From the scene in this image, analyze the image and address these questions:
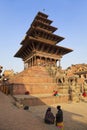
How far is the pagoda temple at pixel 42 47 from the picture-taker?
2483 centimetres

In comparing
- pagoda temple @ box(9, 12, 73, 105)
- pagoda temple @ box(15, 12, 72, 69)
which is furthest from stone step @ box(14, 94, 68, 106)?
pagoda temple @ box(15, 12, 72, 69)

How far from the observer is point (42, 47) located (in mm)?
25328

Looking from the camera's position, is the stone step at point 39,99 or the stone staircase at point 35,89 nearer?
the stone step at point 39,99

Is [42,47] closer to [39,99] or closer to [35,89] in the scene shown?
[35,89]

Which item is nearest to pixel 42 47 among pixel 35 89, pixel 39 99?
pixel 35 89

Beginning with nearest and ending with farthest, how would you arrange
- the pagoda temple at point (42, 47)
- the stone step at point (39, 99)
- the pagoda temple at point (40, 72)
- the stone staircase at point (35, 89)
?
the stone step at point (39, 99), the stone staircase at point (35, 89), the pagoda temple at point (40, 72), the pagoda temple at point (42, 47)

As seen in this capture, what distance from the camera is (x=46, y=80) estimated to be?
15961 mm

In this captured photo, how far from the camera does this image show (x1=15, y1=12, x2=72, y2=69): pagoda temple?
24828mm

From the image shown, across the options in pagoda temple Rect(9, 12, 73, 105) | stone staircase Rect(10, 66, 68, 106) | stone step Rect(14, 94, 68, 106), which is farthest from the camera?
pagoda temple Rect(9, 12, 73, 105)

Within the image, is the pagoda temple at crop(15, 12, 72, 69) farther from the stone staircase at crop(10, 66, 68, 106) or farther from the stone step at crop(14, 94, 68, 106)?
the stone step at crop(14, 94, 68, 106)

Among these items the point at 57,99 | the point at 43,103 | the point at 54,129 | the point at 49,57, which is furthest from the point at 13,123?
the point at 49,57

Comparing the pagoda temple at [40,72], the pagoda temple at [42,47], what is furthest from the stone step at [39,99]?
the pagoda temple at [42,47]

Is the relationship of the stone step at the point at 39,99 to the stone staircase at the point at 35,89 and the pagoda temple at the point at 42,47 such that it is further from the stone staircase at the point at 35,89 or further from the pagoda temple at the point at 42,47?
the pagoda temple at the point at 42,47

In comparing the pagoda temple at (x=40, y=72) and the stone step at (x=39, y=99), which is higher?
the pagoda temple at (x=40, y=72)
